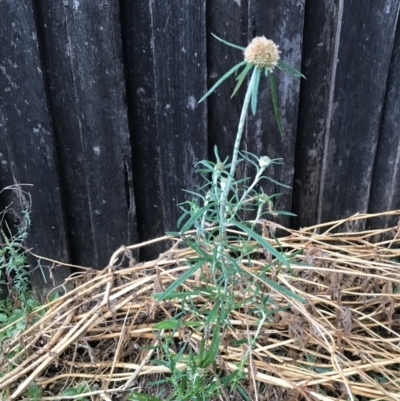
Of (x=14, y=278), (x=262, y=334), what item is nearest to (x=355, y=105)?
(x=262, y=334)

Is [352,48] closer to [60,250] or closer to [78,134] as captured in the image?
[78,134]

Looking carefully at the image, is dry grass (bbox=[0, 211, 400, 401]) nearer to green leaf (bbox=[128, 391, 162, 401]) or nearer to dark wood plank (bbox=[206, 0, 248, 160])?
green leaf (bbox=[128, 391, 162, 401])

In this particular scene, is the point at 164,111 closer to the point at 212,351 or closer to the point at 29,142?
the point at 29,142

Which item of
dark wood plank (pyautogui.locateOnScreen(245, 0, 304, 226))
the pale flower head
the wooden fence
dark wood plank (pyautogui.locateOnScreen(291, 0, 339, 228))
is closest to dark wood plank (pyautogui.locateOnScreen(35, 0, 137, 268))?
the wooden fence

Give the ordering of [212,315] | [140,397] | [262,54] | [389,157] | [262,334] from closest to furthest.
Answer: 1. [262,54]
2. [212,315]
3. [140,397]
4. [262,334]
5. [389,157]

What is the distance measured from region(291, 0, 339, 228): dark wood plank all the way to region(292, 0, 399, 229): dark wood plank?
0.02 meters

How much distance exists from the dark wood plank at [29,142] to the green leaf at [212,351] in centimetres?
93

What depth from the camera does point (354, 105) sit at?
205 centimetres

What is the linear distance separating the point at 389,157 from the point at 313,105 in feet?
1.29

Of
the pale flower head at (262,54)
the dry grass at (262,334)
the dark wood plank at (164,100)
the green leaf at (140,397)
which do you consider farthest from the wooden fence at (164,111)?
the pale flower head at (262,54)

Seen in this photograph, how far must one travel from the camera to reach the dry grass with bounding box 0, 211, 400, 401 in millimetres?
1698

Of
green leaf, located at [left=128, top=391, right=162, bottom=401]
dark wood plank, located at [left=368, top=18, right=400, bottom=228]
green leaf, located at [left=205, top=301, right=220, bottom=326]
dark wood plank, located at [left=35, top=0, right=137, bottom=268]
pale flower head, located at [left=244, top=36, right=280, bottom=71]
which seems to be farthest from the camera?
dark wood plank, located at [left=368, top=18, right=400, bottom=228]

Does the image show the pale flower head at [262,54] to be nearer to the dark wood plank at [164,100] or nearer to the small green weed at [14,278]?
the dark wood plank at [164,100]

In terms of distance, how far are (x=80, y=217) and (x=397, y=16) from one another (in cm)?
138
